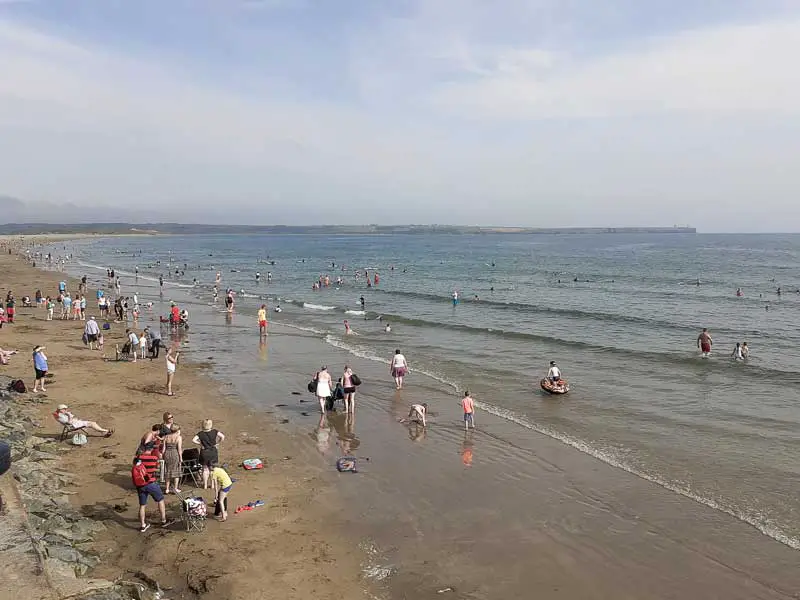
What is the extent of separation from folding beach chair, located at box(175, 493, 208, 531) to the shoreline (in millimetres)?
153

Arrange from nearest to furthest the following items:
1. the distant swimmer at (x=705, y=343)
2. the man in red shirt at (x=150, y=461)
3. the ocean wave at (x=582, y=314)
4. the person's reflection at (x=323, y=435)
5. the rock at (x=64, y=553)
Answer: the rock at (x=64, y=553) → the man in red shirt at (x=150, y=461) → the person's reflection at (x=323, y=435) → the distant swimmer at (x=705, y=343) → the ocean wave at (x=582, y=314)

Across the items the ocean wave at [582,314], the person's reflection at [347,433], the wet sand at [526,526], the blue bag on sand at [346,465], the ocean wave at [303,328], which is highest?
the ocean wave at [582,314]

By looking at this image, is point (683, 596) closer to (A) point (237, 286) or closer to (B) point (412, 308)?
(B) point (412, 308)

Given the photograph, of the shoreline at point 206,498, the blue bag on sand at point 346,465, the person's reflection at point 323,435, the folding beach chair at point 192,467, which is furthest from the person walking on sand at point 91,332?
the blue bag on sand at point 346,465

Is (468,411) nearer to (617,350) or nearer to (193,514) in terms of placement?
(193,514)

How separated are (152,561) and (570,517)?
759 centimetres

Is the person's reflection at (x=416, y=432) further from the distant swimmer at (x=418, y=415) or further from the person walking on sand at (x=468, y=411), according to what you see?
the person walking on sand at (x=468, y=411)

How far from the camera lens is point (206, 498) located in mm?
11633

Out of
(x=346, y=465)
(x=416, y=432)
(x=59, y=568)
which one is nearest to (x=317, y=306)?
(x=416, y=432)

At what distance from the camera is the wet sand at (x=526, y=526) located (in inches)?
375

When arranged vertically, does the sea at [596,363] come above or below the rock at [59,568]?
below

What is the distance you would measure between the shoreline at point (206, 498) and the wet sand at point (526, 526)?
735 millimetres

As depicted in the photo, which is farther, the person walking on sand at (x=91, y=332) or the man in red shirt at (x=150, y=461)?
the person walking on sand at (x=91, y=332)

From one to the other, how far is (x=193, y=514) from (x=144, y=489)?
0.96 m
